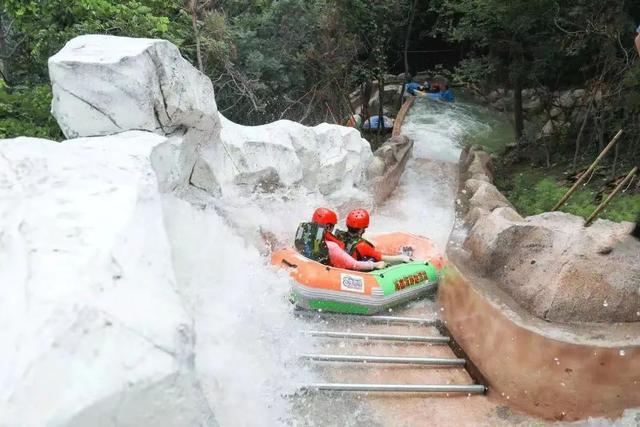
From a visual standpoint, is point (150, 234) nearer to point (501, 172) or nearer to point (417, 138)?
point (501, 172)

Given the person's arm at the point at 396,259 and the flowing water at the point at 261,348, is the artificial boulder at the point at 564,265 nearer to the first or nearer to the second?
the flowing water at the point at 261,348

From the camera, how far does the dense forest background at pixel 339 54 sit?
675 centimetres

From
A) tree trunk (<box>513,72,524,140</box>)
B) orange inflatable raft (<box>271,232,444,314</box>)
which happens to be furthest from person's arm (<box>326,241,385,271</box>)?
tree trunk (<box>513,72,524,140</box>)

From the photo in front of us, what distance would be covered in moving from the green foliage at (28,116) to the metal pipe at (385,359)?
3.63 m

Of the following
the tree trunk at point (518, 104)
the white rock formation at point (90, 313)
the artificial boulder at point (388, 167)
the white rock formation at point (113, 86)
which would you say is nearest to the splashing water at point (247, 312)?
the white rock formation at point (90, 313)

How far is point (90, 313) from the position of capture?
219 centimetres

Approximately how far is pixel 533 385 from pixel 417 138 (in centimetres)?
1068

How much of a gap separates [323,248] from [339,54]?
710 centimetres

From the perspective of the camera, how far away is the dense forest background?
675cm

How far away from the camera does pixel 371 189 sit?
9047 mm

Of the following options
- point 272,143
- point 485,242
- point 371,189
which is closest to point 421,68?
point 371,189

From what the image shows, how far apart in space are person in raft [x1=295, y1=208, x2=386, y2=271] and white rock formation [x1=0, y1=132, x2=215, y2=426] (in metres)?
2.67

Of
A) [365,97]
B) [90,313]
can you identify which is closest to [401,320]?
[90,313]

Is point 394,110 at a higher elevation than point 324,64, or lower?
lower
